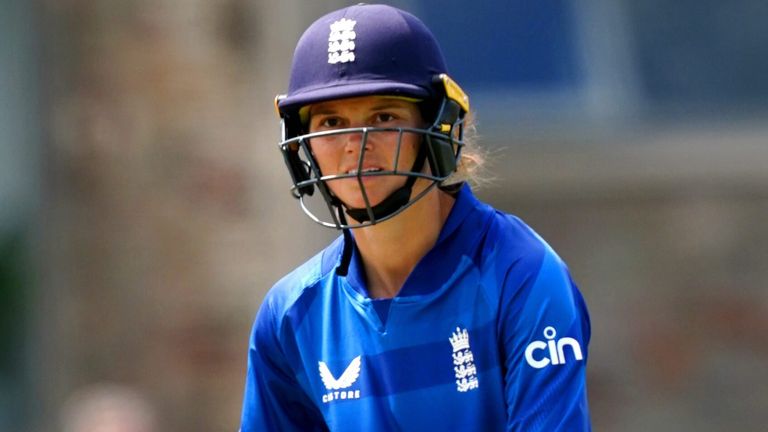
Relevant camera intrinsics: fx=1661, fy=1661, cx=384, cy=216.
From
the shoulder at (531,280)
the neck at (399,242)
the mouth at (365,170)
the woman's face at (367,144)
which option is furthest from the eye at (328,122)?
the shoulder at (531,280)

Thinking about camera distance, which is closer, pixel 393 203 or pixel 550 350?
pixel 550 350

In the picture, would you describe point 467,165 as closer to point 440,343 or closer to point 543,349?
point 440,343

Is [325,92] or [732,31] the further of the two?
[732,31]

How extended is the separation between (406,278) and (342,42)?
0.56m

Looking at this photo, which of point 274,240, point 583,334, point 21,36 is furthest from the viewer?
point 21,36

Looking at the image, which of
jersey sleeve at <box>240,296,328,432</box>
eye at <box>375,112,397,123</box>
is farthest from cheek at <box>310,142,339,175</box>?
jersey sleeve at <box>240,296,328,432</box>

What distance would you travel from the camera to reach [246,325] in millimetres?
6738

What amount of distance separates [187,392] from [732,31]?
8.99 feet

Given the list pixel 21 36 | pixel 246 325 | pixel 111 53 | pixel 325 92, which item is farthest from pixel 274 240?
pixel 325 92

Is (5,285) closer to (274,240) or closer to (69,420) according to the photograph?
(69,420)

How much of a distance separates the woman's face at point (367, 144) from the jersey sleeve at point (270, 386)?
0.40 meters

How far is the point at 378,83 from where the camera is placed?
361 centimetres

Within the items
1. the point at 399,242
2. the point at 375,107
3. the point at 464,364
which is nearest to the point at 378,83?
the point at 375,107

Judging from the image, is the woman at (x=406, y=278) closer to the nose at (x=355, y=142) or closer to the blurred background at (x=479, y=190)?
the nose at (x=355, y=142)
